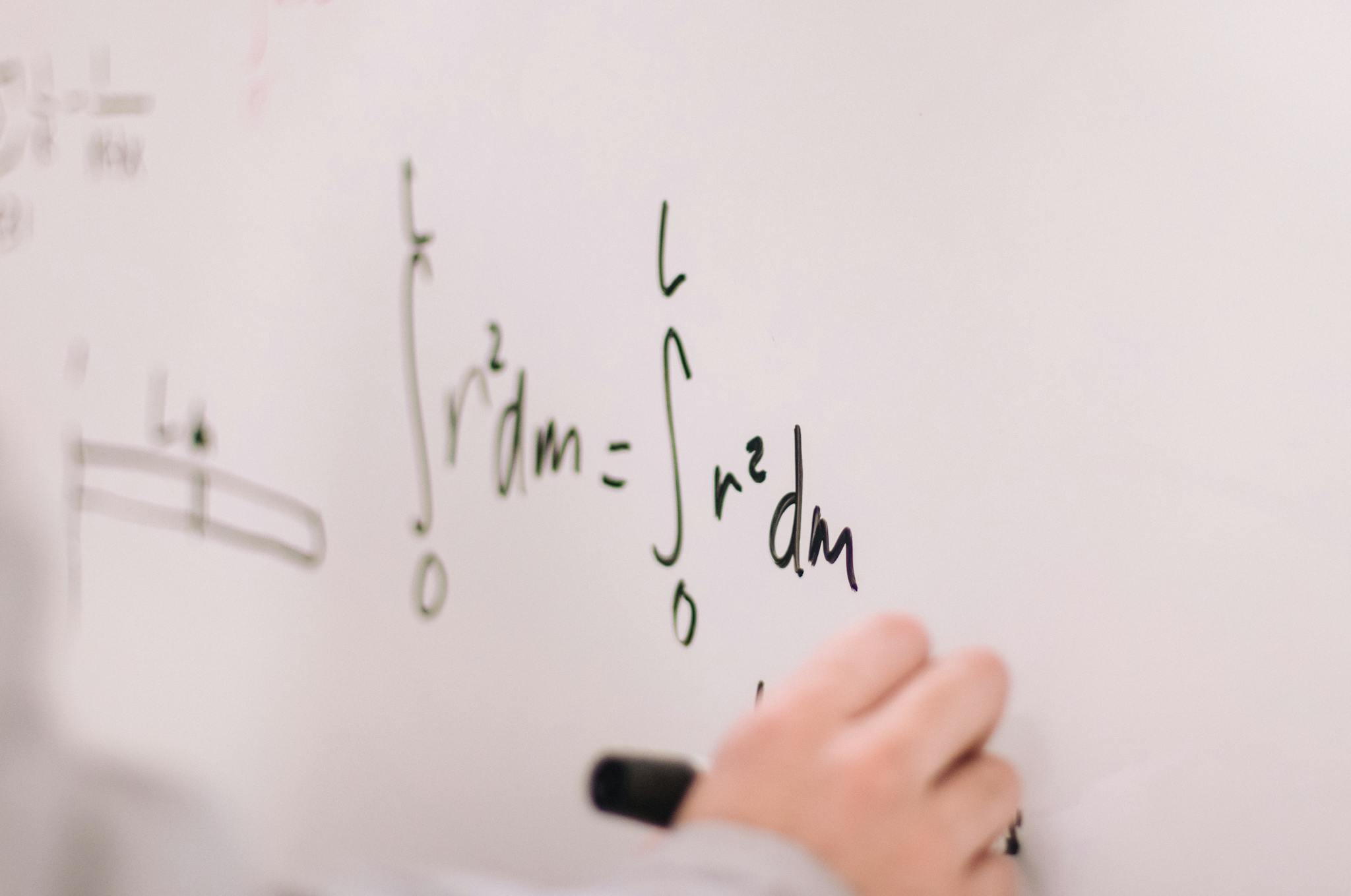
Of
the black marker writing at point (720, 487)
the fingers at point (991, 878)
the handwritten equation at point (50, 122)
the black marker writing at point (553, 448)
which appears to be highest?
the handwritten equation at point (50, 122)

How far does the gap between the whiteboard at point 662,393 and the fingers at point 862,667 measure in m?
0.07

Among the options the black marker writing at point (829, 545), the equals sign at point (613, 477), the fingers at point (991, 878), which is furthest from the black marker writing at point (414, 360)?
the fingers at point (991, 878)

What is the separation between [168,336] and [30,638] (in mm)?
210

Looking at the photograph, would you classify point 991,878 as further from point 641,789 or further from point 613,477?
point 613,477

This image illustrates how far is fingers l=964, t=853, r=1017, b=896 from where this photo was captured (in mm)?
292

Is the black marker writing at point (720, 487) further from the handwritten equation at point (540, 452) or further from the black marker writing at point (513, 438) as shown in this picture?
the black marker writing at point (513, 438)

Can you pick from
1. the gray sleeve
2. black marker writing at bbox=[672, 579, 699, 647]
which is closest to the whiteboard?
black marker writing at bbox=[672, 579, 699, 647]

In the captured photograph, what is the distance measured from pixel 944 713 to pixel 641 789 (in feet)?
0.36

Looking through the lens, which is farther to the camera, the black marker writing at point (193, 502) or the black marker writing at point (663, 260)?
the black marker writing at point (193, 502)

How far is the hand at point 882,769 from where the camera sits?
0.27 metres

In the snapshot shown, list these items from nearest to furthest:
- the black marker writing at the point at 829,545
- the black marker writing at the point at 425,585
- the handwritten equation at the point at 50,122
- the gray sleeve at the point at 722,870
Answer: the gray sleeve at the point at 722,870
the black marker writing at the point at 829,545
the black marker writing at the point at 425,585
the handwritten equation at the point at 50,122

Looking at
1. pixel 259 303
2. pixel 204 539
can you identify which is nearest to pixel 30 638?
pixel 204 539

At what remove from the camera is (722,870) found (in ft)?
0.84

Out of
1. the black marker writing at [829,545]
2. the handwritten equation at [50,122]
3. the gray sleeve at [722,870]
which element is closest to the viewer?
the gray sleeve at [722,870]
